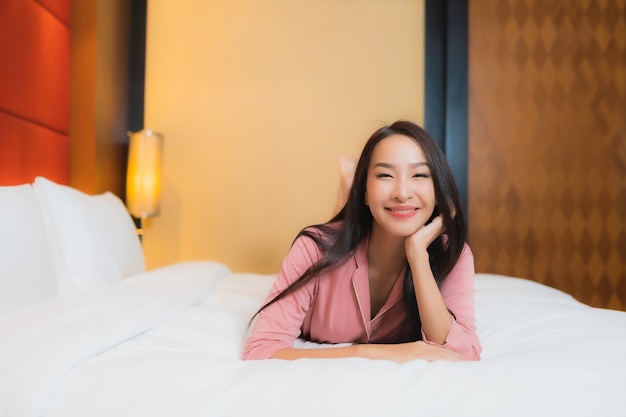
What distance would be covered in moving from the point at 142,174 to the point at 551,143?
2870 millimetres

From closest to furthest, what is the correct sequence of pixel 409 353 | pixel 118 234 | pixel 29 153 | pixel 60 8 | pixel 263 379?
pixel 263 379 < pixel 409 353 < pixel 118 234 < pixel 29 153 < pixel 60 8

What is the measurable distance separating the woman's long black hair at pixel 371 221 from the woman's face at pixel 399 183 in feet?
0.08

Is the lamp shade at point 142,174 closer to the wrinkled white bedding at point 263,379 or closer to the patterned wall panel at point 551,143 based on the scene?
the wrinkled white bedding at point 263,379

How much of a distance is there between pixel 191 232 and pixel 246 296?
6.09ft

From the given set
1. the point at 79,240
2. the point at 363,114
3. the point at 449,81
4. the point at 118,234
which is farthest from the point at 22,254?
the point at 449,81

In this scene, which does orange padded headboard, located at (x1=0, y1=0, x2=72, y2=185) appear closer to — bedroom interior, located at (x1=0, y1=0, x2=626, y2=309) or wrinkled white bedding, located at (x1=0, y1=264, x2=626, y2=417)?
bedroom interior, located at (x1=0, y1=0, x2=626, y2=309)

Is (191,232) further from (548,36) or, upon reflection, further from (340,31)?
(548,36)

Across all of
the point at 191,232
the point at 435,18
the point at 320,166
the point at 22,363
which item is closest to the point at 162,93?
the point at 191,232

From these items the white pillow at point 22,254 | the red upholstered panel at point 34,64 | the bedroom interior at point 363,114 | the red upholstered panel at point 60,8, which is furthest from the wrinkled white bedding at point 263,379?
the bedroom interior at point 363,114

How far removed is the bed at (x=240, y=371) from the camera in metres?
0.86

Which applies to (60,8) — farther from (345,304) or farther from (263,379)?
(263,379)

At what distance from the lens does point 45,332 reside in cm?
108

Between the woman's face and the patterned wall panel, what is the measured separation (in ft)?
8.02

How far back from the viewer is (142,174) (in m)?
3.24
